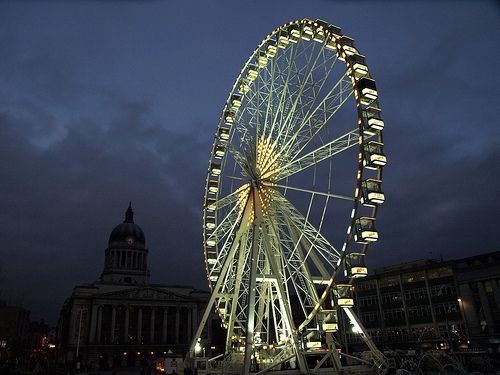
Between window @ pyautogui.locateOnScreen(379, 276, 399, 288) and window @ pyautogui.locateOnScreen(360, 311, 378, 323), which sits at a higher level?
window @ pyautogui.locateOnScreen(379, 276, 399, 288)

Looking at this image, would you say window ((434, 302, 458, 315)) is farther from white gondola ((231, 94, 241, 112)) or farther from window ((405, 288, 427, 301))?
white gondola ((231, 94, 241, 112))

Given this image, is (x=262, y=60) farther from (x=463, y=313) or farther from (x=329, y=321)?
(x=463, y=313)

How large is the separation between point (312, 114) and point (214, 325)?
137 metres

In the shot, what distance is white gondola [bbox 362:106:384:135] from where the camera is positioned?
32.3 metres

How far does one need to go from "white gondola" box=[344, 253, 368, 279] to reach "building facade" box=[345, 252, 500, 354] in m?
46.3

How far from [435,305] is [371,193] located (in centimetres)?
6066

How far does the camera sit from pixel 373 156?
31.9 meters

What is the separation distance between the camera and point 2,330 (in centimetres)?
9675

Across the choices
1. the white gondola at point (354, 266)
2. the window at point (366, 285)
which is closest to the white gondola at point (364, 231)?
the white gondola at point (354, 266)

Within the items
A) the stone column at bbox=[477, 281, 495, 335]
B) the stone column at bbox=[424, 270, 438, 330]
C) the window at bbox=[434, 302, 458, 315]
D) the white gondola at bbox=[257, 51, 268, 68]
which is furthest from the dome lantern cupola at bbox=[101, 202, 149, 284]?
the white gondola at bbox=[257, 51, 268, 68]

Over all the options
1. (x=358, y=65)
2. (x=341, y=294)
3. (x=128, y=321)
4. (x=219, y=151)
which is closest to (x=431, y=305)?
(x=219, y=151)

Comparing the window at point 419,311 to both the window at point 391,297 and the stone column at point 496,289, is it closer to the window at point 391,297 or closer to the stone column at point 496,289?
the window at point 391,297

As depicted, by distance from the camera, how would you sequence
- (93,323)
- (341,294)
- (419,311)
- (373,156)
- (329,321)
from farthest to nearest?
(93,323) → (419,311) → (341,294) → (329,321) → (373,156)

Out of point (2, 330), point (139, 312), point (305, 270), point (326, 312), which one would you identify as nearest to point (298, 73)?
point (305, 270)
